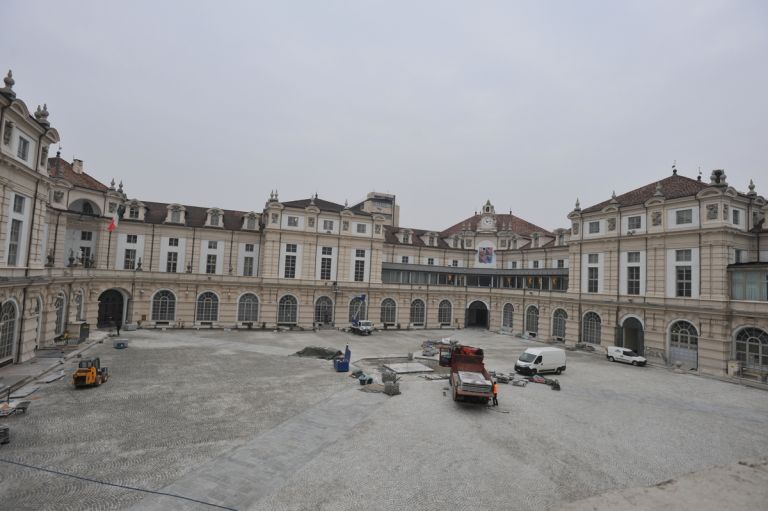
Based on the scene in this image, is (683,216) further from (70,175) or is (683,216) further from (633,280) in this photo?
(70,175)

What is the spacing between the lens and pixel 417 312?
184ft

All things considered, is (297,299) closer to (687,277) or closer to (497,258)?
(497,258)

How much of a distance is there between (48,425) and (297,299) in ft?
111

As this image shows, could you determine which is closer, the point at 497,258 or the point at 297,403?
the point at 297,403

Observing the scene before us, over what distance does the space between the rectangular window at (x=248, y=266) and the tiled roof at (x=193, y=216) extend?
4.10 metres

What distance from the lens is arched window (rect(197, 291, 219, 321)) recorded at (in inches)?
1863

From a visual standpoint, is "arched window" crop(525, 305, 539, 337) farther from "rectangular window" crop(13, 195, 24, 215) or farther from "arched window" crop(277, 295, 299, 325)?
"rectangular window" crop(13, 195, 24, 215)

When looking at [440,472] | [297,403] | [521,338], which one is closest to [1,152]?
[297,403]

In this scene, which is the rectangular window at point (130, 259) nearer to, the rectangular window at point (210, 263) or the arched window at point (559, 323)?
the rectangular window at point (210, 263)

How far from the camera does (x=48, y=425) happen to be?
53.6 ft

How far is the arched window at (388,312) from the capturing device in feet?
177

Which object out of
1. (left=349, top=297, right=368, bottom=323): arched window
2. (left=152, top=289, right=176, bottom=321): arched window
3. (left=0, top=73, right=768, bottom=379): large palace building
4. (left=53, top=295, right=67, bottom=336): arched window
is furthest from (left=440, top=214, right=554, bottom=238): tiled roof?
(left=53, top=295, right=67, bottom=336): arched window

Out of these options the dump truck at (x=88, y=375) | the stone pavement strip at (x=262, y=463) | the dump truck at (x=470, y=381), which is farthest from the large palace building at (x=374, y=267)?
the dump truck at (x=470, y=381)

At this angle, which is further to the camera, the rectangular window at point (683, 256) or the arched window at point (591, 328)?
the arched window at point (591, 328)
